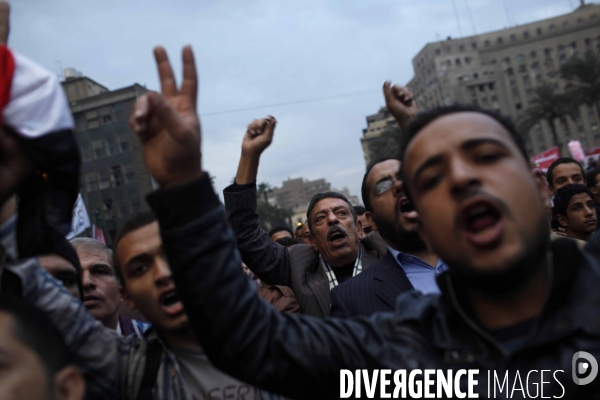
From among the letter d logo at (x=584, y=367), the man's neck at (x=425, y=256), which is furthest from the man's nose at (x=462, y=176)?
the man's neck at (x=425, y=256)

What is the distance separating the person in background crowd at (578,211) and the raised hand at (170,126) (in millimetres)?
4970

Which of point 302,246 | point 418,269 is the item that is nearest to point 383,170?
point 418,269

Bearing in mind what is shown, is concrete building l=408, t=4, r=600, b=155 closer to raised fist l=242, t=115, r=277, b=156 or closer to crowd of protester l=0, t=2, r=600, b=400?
raised fist l=242, t=115, r=277, b=156

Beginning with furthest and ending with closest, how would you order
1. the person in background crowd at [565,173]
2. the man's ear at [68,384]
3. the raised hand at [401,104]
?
the person in background crowd at [565,173] → the raised hand at [401,104] → the man's ear at [68,384]

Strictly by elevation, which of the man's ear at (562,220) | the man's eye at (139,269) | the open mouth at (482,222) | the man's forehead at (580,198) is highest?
the man's eye at (139,269)

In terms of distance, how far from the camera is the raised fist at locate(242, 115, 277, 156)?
312cm

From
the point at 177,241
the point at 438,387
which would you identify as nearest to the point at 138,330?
the point at 177,241

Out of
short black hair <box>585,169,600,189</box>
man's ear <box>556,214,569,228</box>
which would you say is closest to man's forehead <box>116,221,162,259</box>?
man's ear <box>556,214,569,228</box>

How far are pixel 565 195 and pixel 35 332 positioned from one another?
17.6 ft

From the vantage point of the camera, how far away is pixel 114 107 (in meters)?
46.1

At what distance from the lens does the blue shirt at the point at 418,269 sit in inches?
117

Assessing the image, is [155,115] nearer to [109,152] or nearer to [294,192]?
[109,152]

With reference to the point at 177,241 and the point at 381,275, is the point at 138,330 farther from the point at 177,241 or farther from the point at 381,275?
the point at 177,241

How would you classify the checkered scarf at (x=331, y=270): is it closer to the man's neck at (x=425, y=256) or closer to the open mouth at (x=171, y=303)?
the man's neck at (x=425, y=256)
